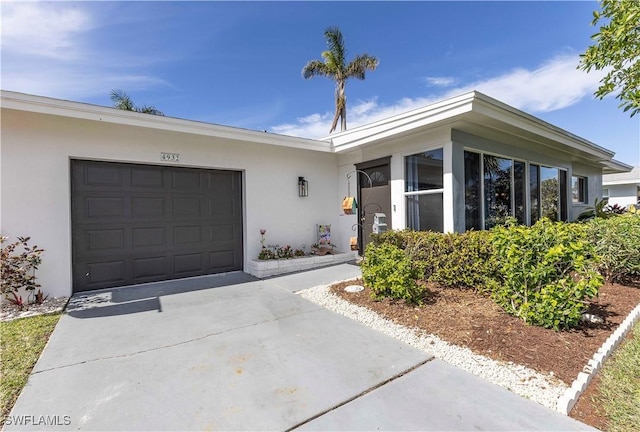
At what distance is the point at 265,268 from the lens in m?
5.99

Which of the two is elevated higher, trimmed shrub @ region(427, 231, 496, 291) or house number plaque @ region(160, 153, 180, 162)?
house number plaque @ region(160, 153, 180, 162)

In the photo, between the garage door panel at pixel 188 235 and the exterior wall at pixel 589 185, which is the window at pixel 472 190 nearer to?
the garage door panel at pixel 188 235

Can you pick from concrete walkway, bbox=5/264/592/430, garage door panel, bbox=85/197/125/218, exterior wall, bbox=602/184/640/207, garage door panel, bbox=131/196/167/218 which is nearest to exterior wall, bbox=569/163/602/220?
concrete walkway, bbox=5/264/592/430

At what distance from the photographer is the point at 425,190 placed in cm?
591

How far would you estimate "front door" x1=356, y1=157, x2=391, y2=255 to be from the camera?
660 centimetres

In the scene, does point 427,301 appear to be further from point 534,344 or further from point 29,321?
point 29,321


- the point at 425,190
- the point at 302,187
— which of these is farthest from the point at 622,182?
the point at 302,187

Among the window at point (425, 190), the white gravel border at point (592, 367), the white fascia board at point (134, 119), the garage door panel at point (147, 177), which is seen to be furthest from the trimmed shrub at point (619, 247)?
the garage door panel at point (147, 177)

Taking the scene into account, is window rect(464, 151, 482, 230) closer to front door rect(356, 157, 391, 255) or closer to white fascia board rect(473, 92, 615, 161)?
white fascia board rect(473, 92, 615, 161)

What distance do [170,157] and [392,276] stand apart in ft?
15.5

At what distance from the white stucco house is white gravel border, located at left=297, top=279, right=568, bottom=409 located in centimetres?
291

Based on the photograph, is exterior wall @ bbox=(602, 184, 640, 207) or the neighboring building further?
exterior wall @ bbox=(602, 184, 640, 207)

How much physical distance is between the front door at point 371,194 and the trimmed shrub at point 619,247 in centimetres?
359

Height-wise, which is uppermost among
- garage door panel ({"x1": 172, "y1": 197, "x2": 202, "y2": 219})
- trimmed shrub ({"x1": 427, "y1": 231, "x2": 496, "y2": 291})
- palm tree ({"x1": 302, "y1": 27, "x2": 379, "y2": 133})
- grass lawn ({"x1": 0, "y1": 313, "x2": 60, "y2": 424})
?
palm tree ({"x1": 302, "y1": 27, "x2": 379, "y2": 133})
